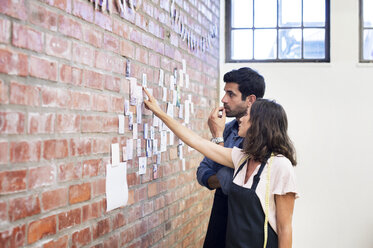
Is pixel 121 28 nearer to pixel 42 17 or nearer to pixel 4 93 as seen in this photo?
pixel 42 17

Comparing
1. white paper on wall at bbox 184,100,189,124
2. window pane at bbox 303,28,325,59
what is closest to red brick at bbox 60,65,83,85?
white paper on wall at bbox 184,100,189,124

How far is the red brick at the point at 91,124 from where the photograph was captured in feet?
6.40

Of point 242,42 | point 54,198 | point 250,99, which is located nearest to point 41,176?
point 54,198

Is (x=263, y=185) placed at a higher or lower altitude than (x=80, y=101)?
lower

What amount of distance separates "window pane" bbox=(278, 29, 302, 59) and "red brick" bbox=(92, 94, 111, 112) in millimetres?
3136

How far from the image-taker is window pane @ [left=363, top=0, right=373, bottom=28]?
4855mm

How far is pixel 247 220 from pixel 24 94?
43.1 inches

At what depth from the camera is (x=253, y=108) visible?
229cm

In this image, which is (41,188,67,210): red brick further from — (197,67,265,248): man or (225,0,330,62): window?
(225,0,330,62): window

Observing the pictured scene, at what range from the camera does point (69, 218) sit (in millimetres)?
1859

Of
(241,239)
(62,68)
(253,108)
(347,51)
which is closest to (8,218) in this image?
(62,68)

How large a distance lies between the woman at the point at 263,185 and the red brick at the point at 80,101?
2.39 feet

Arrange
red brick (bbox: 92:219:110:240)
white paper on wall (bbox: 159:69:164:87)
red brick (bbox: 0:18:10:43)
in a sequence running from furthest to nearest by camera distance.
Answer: white paper on wall (bbox: 159:69:164:87)
red brick (bbox: 92:219:110:240)
red brick (bbox: 0:18:10:43)

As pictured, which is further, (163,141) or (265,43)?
(265,43)
